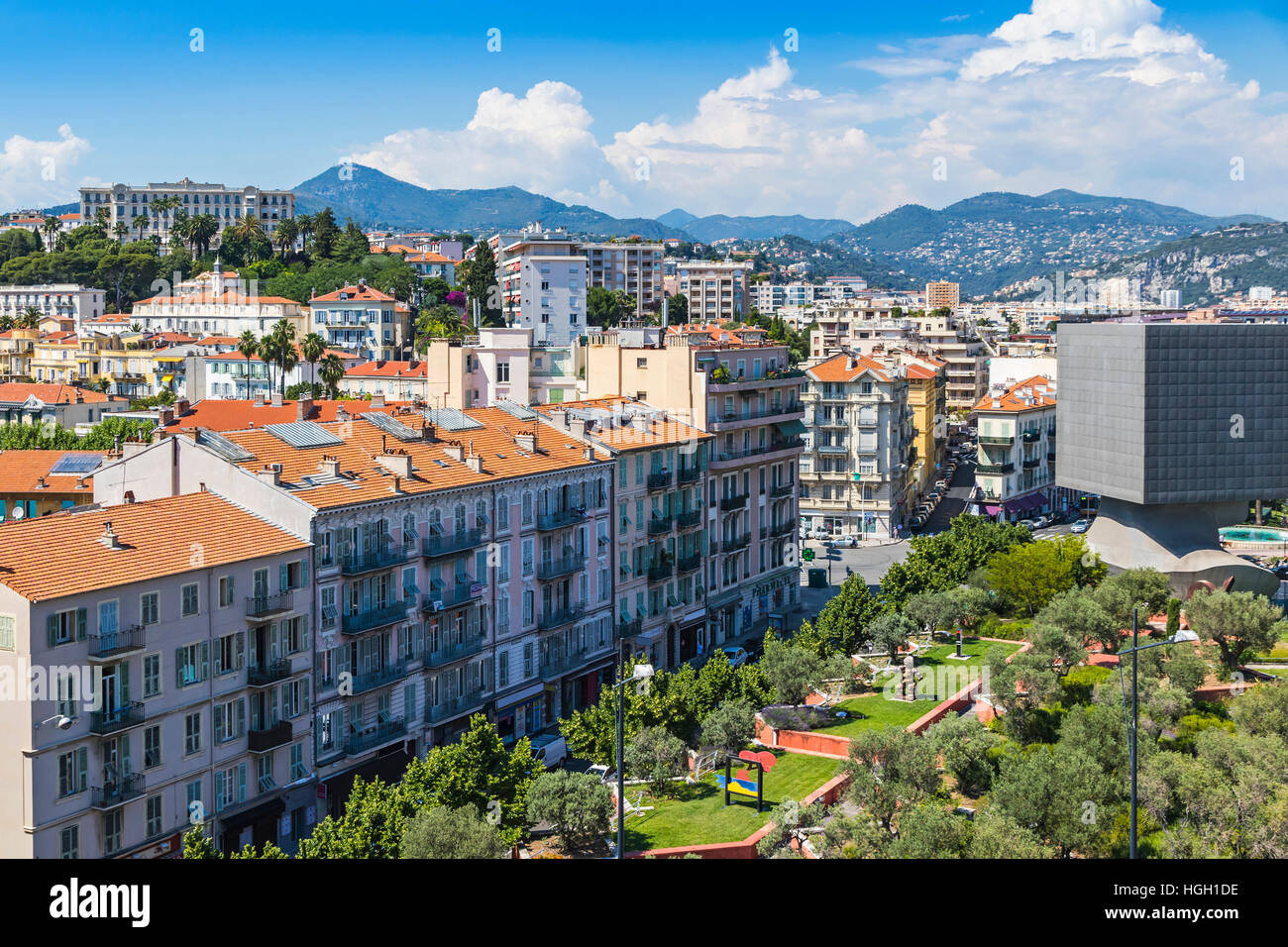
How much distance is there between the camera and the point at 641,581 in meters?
62.7

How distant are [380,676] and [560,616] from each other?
12314mm

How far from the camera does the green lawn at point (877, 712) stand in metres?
48.6

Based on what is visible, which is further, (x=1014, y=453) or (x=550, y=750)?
(x=1014, y=453)

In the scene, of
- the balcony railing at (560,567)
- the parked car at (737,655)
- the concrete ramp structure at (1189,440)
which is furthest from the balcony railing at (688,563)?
the concrete ramp structure at (1189,440)

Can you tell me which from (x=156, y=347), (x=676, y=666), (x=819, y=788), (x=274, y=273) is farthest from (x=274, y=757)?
(x=274, y=273)

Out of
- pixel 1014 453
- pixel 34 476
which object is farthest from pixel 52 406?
pixel 1014 453

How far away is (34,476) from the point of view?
68812mm

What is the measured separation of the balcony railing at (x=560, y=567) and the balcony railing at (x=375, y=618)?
29.6ft

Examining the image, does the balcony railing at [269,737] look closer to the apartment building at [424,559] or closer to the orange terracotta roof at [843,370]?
the apartment building at [424,559]

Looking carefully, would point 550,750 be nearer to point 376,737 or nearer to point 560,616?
point 560,616

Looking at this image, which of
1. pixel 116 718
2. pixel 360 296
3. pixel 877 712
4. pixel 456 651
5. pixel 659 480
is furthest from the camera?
pixel 360 296

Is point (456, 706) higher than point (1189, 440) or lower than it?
lower
